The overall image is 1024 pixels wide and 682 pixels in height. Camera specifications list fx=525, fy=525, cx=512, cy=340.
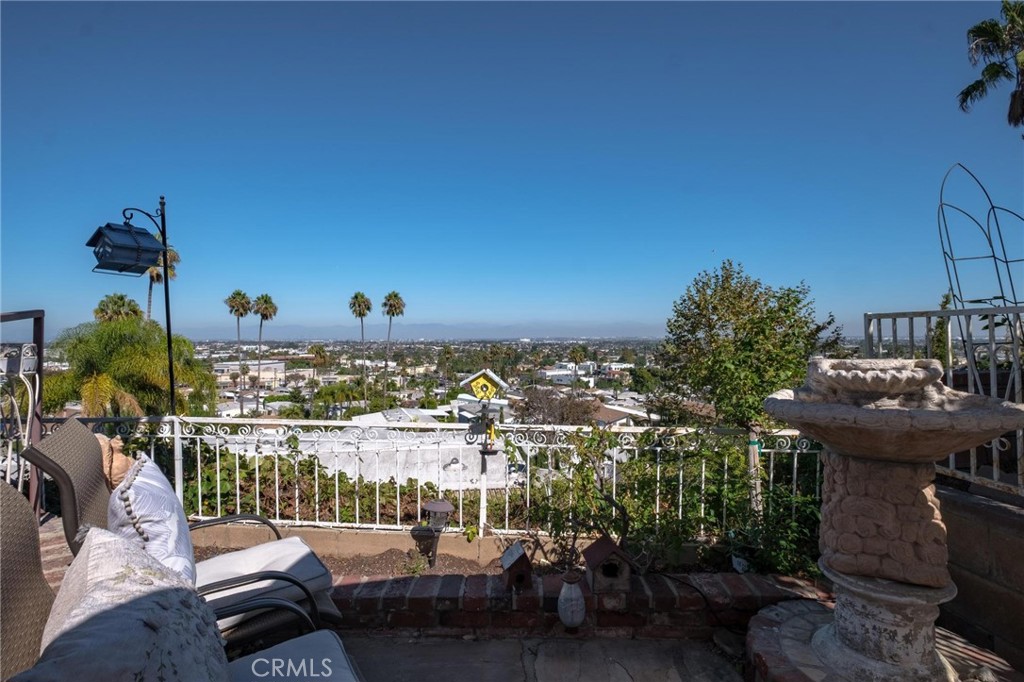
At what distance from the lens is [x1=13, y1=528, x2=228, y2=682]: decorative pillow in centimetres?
94

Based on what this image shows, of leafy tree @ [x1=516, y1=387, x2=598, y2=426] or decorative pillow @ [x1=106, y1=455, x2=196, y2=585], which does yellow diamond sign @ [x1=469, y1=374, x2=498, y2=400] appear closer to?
decorative pillow @ [x1=106, y1=455, x2=196, y2=585]

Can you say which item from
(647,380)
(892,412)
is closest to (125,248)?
(892,412)

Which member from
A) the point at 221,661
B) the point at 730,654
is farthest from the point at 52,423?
the point at 730,654

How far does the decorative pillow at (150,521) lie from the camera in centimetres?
197

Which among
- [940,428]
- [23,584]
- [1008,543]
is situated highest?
[940,428]

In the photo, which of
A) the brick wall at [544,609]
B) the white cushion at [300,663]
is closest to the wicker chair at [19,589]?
the white cushion at [300,663]

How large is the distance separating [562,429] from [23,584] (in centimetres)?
267

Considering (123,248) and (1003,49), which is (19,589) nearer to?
(123,248)

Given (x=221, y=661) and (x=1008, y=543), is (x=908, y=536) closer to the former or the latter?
(x=1008, y=543)

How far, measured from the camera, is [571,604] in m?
2.67

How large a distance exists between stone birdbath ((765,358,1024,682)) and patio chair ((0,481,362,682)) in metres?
1.95

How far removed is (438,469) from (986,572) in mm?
3042

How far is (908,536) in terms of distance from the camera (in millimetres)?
2090

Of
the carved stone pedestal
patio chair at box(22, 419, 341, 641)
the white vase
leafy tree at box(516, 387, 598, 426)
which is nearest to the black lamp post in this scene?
patio chair at box(22, 419, 341, 641)
